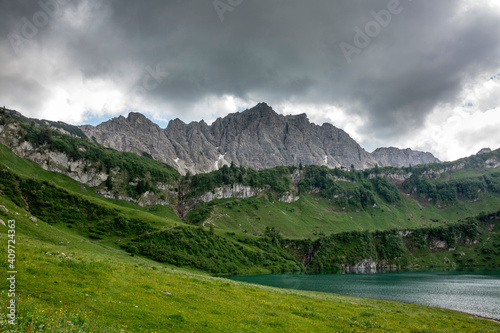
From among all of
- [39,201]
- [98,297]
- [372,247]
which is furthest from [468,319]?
[372,247]

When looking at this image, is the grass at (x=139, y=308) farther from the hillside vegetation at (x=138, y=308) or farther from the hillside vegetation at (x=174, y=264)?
the hillside vegetation at (x=174, y=264)

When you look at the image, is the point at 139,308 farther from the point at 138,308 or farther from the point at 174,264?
the point at 174,264

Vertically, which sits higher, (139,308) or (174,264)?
(139,308)

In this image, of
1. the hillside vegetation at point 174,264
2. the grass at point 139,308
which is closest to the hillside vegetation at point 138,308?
the grass at point 139,308

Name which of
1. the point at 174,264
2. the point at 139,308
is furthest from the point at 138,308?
the point at 174,264

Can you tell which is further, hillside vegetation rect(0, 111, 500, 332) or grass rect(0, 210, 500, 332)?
hillside vegetation rect(0, 111, 500, 332)

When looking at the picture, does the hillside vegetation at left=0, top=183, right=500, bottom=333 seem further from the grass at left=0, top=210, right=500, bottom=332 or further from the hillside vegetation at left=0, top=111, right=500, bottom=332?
the hillside vegetation at left=0, top=111, right=500, bottom=332

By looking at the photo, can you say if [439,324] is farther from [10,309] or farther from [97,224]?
[97,224]

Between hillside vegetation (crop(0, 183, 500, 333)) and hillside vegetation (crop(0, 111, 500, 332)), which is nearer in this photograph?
hillside vegetation (crop(0, 183, 500, 333))

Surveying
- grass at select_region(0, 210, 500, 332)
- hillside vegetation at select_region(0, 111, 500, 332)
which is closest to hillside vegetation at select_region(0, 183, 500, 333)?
grass at select_region(0, 210, 500, 332)

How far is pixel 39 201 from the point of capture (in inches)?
4208

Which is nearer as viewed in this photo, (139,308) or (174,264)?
(139,308)

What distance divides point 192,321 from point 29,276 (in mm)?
13634

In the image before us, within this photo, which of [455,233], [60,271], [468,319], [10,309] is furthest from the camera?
[455,233]
